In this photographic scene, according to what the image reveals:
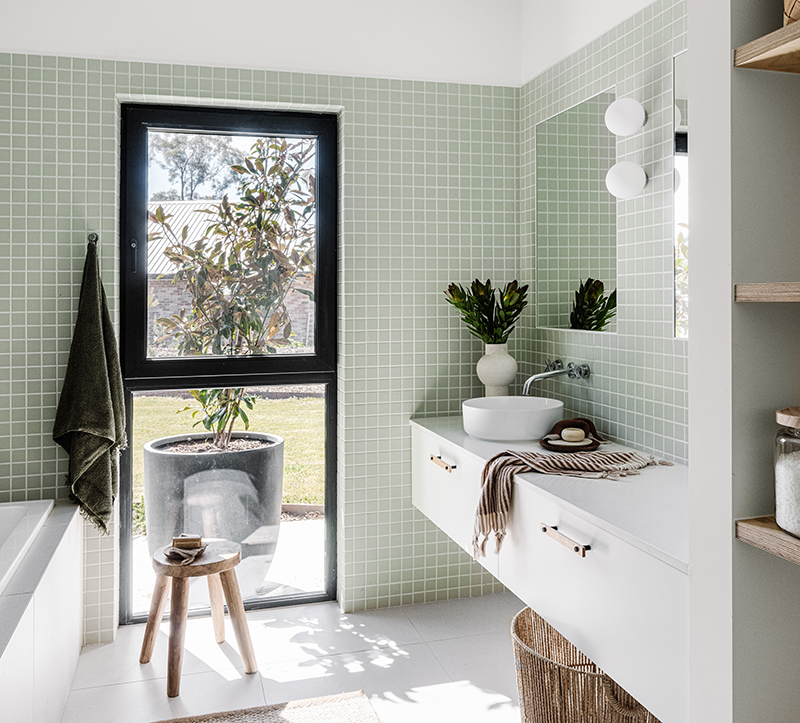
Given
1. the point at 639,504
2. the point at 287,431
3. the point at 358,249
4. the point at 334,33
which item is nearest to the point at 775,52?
the point at 639,504

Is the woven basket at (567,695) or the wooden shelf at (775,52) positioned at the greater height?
the wooden shelf at (775,52)

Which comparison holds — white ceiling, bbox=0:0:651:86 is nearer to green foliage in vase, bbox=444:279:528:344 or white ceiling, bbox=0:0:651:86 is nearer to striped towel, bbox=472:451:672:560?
green foliage in vase, bbox=444:279:528:344

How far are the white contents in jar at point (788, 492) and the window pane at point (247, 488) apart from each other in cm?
215

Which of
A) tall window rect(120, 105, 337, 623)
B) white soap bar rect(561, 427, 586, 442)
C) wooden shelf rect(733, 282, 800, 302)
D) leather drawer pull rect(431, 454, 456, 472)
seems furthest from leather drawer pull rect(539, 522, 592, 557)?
tall window rect(120, 105, 337, 623)

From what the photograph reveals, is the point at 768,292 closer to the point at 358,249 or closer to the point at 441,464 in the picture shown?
the point at 441,464

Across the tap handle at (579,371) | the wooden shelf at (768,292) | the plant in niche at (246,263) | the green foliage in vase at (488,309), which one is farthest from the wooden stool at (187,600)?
the wooden shelf at (768,292)

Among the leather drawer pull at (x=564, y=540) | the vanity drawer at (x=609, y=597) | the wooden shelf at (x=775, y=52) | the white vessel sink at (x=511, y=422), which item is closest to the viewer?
the wooden shelf at (x=775, y=52)

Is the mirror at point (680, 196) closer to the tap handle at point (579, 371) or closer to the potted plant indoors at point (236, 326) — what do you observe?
the tap handle at point (579, 371)

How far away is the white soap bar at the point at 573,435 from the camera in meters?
2.34

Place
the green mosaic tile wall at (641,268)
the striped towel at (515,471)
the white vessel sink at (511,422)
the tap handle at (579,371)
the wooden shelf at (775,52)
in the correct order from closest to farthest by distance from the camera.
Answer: the wooden shelf at (775,52)
the striped towel at (515,471)
the green mosaic tile wall at (641,268)
the white vessel sink at (511,422)
the tap handle at (579,371)

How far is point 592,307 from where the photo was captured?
2656mm

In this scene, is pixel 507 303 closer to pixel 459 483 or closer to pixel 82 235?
pixel 459 483

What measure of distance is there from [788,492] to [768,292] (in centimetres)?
31

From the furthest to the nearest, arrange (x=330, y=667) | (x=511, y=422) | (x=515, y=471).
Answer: (x=330, y=667) < (x=511, y=422) < (x=515, y=471)
